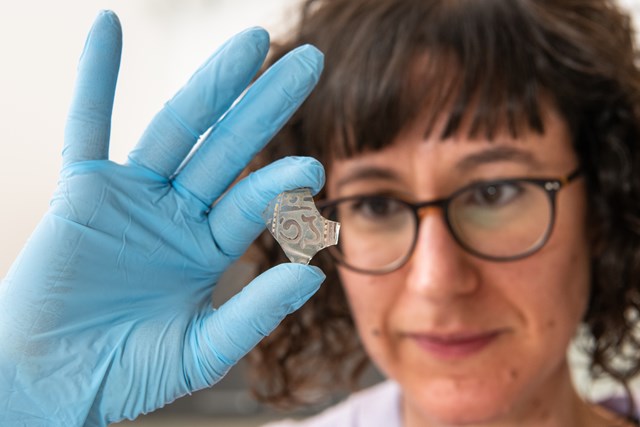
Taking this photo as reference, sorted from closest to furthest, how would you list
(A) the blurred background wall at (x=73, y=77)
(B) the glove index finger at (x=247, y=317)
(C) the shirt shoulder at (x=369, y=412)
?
(B) the glove index finger at (x=247, y=317)
(C) the shirt shoulder at (x=369, y=412)
(A) the blurred background wall at (x=73, y=77)

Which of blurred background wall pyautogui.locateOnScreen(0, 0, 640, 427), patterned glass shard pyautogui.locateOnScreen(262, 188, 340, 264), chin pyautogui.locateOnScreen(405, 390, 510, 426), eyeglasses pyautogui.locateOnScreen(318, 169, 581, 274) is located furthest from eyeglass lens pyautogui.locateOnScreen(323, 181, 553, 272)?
blurred background wall pyautogui.locateOnScreen(0, 0, 640, 427)

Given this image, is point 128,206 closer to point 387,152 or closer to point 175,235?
point 175,235

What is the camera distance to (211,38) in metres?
2.53

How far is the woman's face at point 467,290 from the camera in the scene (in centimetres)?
118

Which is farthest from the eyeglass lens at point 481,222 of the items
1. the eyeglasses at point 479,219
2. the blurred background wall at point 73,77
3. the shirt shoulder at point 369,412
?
the blurred background wall at point 73,77

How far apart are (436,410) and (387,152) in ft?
1.49

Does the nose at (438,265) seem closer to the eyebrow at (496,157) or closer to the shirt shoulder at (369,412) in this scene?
the eyebrow at (496,157)

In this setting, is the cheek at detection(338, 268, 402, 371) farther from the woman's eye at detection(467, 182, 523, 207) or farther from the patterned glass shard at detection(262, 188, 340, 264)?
the patterned glass shard at detection(262, 188, 340, 264)

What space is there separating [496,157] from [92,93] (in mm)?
645

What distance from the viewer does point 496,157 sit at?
1185 mm

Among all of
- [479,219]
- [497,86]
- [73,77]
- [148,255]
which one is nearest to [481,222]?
[479,219]

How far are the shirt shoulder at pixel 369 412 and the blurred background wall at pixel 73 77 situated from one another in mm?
814

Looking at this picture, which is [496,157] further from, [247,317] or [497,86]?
[247,317]

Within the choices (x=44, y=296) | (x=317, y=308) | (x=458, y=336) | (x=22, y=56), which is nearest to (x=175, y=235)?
(x=44, y=296)
